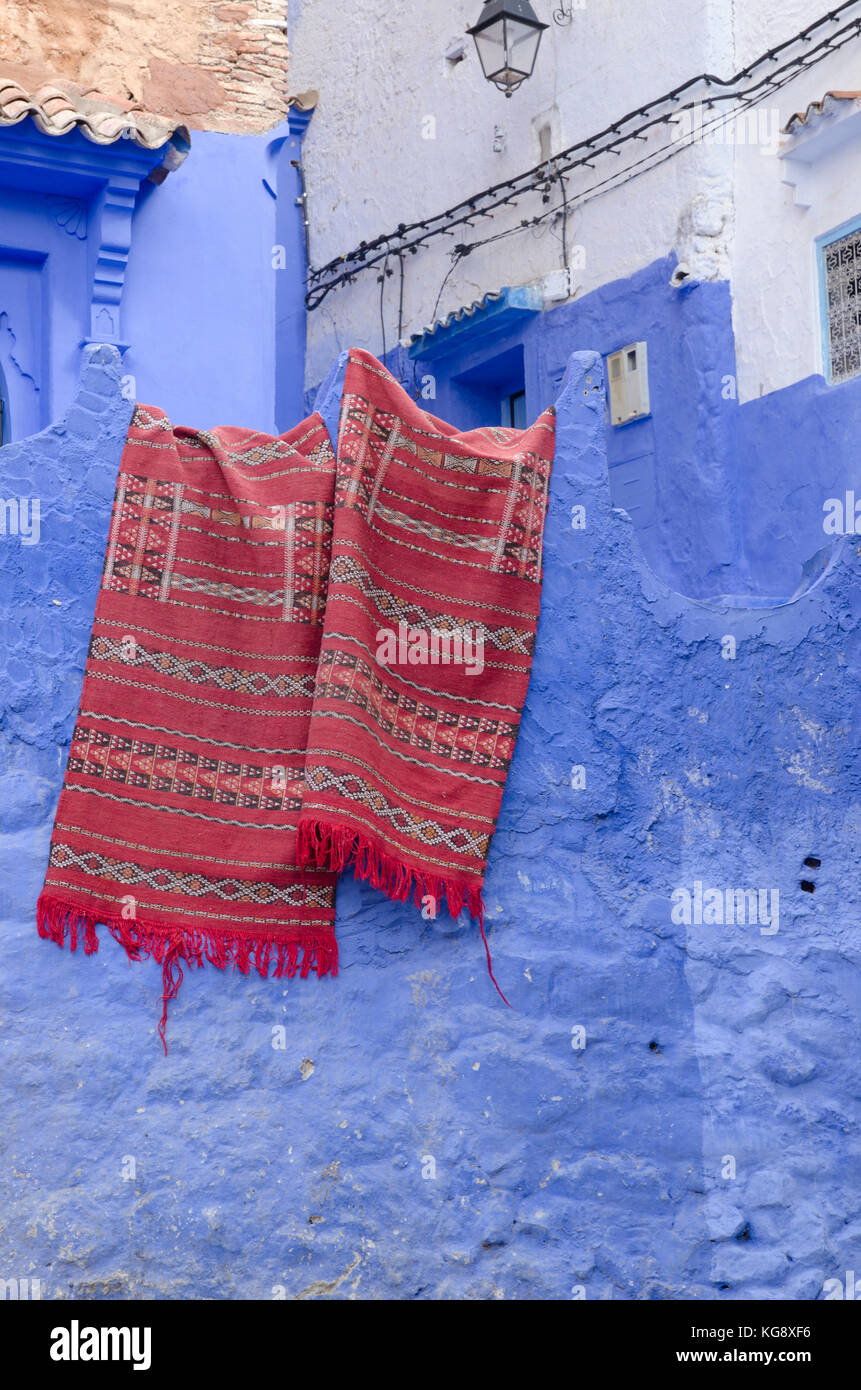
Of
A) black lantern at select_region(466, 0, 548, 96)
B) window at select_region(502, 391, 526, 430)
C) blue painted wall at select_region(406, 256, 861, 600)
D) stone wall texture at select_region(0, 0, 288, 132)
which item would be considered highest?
black lantern at select_region(466, 0, 548, 96)

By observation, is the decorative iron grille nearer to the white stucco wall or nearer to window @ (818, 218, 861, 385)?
window @ (818, 218, 861, 385)

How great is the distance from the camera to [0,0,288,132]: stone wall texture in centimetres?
704

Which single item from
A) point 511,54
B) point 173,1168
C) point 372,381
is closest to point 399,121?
point 511,54

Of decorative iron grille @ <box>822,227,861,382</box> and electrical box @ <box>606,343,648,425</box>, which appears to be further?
electrical box @ <box>606,343,648,425</box>

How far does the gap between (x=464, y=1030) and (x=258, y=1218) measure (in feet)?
2.57

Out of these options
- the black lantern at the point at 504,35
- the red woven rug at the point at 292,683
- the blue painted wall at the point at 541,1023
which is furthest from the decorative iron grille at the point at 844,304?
the red woven rug at the point at 292,683

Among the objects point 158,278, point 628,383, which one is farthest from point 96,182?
point 628,383

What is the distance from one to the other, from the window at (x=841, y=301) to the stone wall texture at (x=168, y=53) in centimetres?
293

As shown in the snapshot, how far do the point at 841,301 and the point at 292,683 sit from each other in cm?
496

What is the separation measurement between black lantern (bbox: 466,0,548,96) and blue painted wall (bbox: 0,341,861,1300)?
4925mm

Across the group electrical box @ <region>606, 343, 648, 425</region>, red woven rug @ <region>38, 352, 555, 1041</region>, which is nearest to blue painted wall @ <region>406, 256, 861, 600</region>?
electrical box @ <region>606, 343, 648, 425</region>

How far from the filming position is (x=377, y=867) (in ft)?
14.9

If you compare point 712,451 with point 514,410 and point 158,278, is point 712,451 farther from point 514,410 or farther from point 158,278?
point 158,278

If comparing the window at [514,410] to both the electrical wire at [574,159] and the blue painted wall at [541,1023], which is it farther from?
the blue painted wall at [541,1023]
